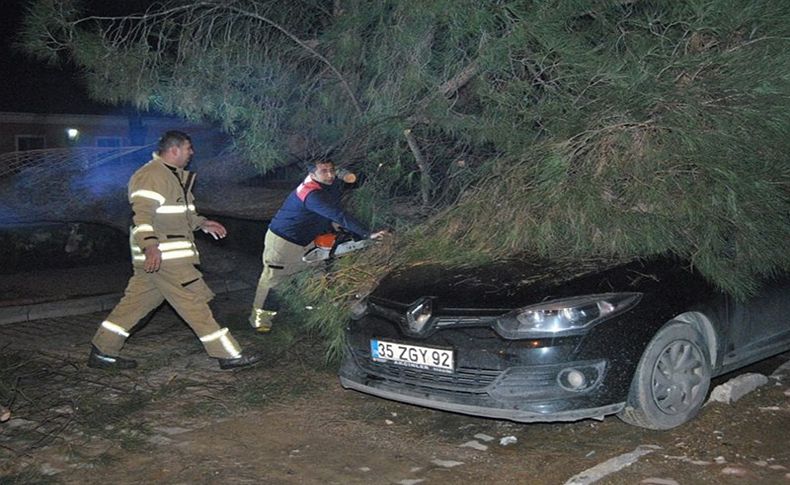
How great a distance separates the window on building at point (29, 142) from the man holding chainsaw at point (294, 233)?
68.9 feet

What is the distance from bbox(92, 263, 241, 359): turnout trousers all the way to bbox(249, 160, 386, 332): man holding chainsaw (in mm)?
1307

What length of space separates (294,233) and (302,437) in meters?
2.85

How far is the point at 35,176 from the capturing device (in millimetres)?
11453

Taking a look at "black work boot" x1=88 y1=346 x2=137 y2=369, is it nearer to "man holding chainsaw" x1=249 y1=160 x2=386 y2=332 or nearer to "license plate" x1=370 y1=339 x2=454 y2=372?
"man holding chainsaw" x1=249 y1=160 x2=386 y2=332

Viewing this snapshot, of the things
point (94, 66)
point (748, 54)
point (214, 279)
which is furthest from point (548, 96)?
point (214, 279)

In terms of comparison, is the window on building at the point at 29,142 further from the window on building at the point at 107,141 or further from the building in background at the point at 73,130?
→ the window on building at the point at 107,141

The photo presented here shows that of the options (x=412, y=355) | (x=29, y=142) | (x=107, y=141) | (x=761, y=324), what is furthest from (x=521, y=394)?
(x=107, y=141)

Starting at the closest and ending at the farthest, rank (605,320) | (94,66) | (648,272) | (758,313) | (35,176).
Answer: (605,320), (648,272), (758,313), (94,66), (35,176)

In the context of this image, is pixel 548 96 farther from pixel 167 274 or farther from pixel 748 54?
pixel 167 274

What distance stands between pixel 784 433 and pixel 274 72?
17.3 feet

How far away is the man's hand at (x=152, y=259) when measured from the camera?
226 inches

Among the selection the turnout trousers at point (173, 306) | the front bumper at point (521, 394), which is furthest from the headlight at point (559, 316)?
the turnout trousers at point (173, 306)

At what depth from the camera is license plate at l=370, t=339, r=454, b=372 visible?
179 inches

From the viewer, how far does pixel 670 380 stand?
4.68m
